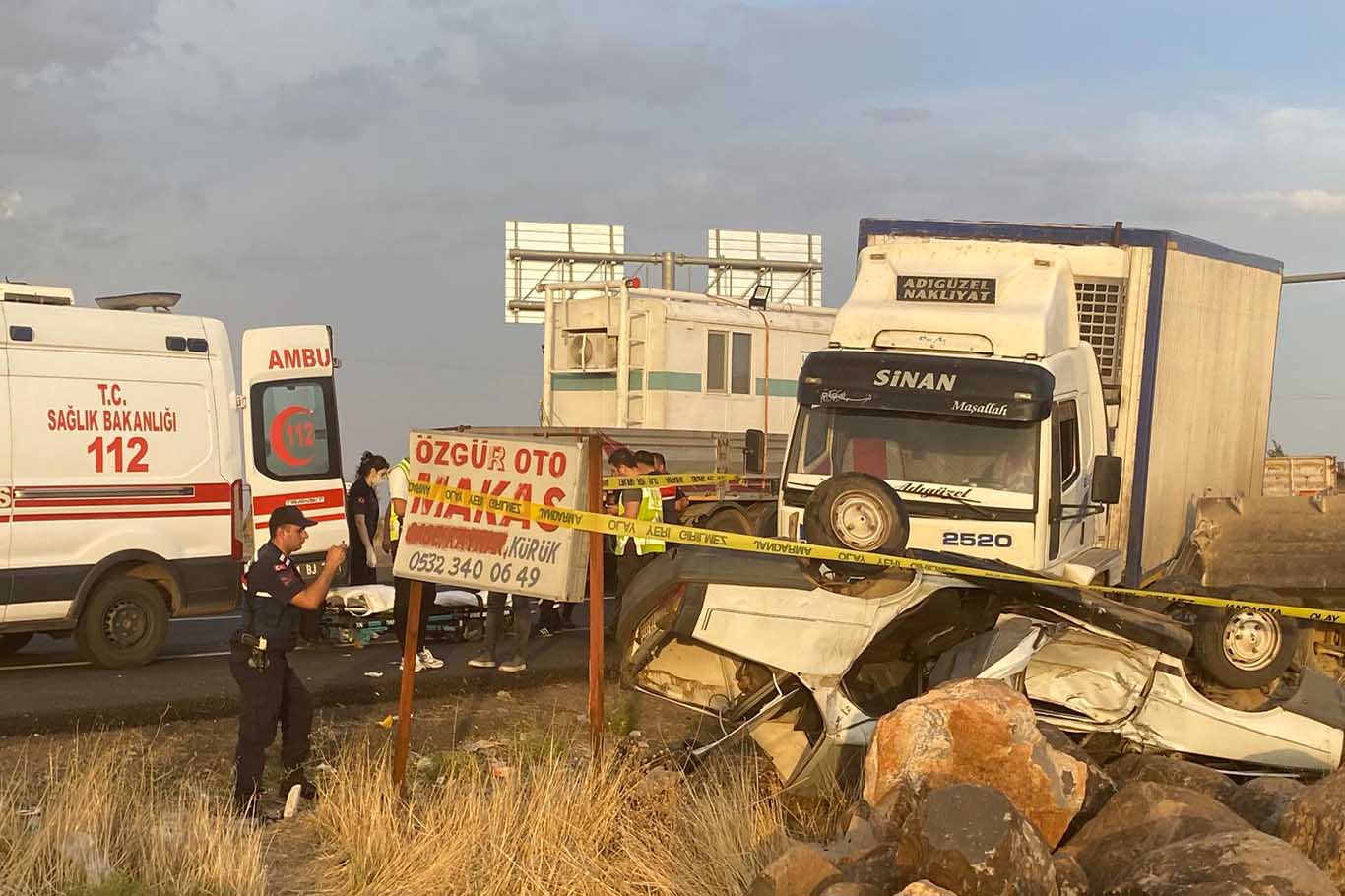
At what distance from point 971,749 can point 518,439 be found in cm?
281

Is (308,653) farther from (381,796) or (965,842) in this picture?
(965,842)

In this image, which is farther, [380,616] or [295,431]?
[380,616]

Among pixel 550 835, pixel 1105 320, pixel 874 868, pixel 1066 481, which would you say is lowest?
pixel 550 835

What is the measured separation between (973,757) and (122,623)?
7.95 m

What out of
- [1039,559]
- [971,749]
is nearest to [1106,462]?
[1039,559]

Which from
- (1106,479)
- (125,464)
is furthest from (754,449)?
(125,464)

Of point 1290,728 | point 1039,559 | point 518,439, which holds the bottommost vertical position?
point 1290,728

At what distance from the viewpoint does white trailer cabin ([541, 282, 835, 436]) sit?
19.4 metres

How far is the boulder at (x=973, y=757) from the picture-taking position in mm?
6285

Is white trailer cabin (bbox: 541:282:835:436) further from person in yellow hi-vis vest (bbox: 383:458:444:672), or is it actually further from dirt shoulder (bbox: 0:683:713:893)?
dirt shoulder (bbox: 0:683:713:893)

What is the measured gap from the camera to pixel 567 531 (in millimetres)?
7523

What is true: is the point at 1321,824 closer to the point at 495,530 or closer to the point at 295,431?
the point at 495,530

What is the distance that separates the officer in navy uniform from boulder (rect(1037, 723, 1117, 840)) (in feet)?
12.1

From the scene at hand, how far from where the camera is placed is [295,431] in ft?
43.8
